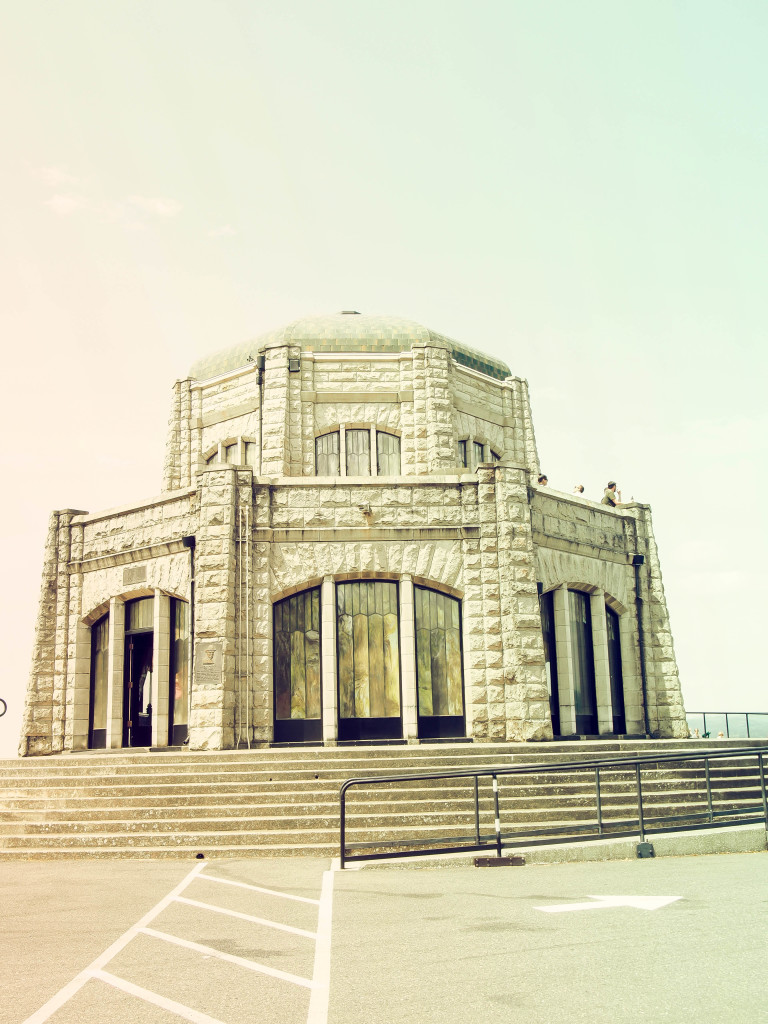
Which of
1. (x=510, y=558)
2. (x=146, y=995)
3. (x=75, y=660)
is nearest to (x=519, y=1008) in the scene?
(x=146, y=995)

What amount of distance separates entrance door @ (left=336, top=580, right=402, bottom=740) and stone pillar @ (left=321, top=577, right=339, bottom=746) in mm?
207

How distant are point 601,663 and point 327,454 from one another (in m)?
7.72

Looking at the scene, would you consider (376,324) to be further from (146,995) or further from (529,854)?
(146,995)

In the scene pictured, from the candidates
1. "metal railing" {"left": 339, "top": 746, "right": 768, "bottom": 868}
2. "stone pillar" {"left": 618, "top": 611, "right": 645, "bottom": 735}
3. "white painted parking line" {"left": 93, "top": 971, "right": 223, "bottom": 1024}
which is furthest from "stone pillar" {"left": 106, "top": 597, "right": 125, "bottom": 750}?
"white painted parking line" {"left": 93, "top": 971, "right": 223, "bottom": 1024}

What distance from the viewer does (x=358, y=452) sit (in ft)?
78.3

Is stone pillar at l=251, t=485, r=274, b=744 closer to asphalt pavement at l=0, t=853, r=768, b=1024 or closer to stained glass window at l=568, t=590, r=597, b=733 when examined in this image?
stained glass window at l=568, t=590, r=597, b=733

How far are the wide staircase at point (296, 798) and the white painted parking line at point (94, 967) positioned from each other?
3847 millimetres

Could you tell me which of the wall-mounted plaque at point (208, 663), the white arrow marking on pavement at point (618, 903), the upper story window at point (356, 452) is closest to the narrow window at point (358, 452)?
the upper story window at point (356, 452)

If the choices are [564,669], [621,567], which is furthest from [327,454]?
[564,669]

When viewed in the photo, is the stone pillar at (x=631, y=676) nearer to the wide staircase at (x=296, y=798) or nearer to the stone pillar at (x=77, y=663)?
the wide staircase at (x=296, y=798)

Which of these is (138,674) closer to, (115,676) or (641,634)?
(115,676)

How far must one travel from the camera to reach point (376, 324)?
81.4 feet

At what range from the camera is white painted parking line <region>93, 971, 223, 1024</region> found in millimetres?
5359

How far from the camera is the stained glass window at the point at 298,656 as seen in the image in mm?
19172
